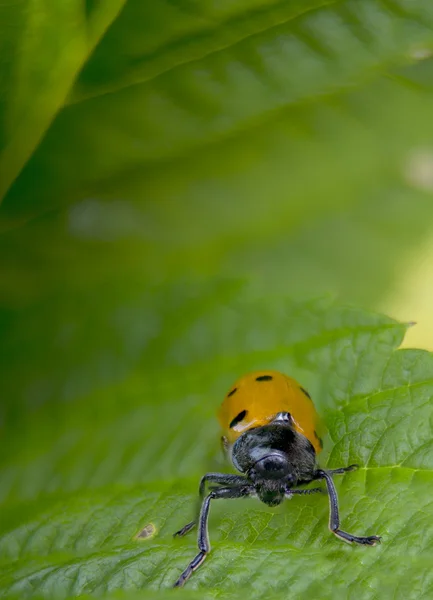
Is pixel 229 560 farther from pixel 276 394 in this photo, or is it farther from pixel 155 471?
pixel 276 394

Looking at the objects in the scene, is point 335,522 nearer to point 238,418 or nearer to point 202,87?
point 238,418

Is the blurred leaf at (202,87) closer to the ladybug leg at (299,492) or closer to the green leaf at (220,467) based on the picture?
the green leaf at (220,467)

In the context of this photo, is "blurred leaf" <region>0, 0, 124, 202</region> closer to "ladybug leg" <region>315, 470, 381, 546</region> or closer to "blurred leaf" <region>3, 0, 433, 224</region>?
"blurred leaf" <region>3, 0, 433, 224</region>

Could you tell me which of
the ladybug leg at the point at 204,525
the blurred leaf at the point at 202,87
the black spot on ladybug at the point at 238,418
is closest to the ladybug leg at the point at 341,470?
the ladybug leg at the point at 204,525

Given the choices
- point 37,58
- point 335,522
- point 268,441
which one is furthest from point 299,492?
point 37,58

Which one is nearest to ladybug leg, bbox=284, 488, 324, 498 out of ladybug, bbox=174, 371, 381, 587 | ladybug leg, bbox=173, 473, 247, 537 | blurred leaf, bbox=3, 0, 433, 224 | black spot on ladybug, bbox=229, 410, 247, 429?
ladybug, bbox=174, 371, 381, 587
